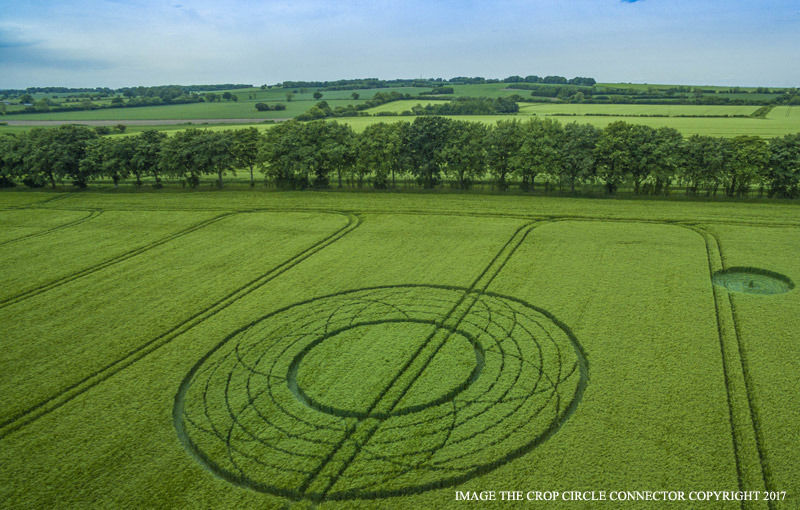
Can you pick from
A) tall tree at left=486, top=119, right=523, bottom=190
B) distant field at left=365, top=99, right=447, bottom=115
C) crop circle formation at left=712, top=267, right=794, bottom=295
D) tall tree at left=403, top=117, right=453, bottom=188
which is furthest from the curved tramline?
distant field at left=365, top=99, right=447, bottom=115

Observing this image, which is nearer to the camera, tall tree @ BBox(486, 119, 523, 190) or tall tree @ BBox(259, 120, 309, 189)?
tall tree @ BBox(486, 119, 523, 190)

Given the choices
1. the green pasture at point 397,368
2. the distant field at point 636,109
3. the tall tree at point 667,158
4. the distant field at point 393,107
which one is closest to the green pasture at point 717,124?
the distant field at point 636,109

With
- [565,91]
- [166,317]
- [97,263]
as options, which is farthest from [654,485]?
[565,91]

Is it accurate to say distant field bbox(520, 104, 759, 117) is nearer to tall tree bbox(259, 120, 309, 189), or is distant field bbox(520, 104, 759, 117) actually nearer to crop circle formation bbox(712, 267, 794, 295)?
tall tree bbox(259, 120, 309, 189)

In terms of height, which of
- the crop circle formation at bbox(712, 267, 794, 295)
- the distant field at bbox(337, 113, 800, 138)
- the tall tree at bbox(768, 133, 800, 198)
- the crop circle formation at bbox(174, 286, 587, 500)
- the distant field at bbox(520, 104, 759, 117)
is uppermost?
the distant field at bbox(520, 104, 759, 117)

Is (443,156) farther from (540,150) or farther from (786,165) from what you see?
(786,165)

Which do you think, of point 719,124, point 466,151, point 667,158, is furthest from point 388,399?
point 719,124

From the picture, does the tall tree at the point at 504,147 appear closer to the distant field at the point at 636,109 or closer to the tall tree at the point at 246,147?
the tall tree at the point at 246,147
